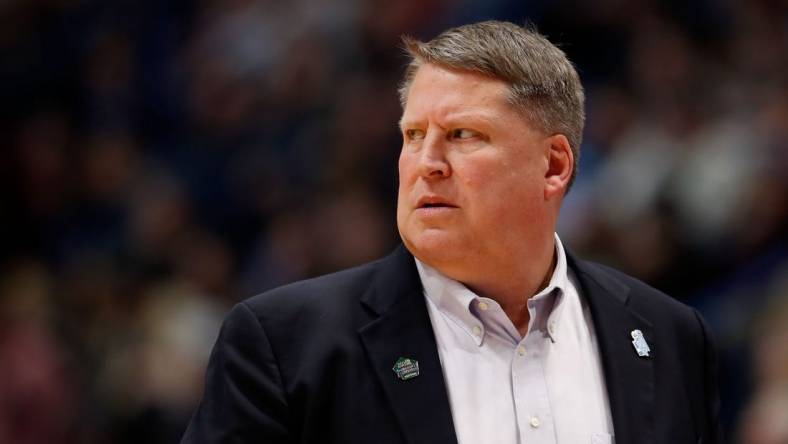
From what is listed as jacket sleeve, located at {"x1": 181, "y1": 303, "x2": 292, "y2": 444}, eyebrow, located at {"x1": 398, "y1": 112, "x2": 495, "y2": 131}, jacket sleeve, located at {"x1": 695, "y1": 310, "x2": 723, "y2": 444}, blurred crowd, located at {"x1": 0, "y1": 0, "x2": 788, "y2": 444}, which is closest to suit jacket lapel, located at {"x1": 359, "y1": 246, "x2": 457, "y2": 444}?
jacket sleeve, located at {"x1": 181, "y1": 303, "x2": 292, "y2": 444}

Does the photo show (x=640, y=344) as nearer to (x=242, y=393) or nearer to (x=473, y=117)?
(x=473, y=117)

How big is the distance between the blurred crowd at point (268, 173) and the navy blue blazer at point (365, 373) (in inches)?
109

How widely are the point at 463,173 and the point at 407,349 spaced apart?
0.47 meters

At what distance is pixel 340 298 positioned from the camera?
323 cm

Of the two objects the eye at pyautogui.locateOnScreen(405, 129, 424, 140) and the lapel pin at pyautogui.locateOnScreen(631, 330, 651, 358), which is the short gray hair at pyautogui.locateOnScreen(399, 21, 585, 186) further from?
the lapel pin at pyautogui.locateOnScreen(631, 330, 651, 358)

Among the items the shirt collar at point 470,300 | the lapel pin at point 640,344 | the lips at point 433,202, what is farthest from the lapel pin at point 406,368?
the lapel pin at point 640,344

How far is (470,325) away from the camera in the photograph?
3.24 m

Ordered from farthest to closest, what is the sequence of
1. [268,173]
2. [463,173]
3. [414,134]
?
[268,173]
[414,134]
[463,173]

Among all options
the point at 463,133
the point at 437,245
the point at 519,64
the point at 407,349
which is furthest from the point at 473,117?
the point at 407,349

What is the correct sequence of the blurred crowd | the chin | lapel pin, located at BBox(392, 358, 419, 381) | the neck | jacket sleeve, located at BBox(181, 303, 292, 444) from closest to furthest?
1. jacket sleeve, located at BBox(181, 303, 292, 444)
2. lapel pin, located at BBox(392, 358, 419, 381)
3. the chin
4. the neck
5. the blurred crowd

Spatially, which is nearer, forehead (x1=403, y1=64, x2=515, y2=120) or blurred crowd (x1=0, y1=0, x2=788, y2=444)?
forehead (x1=403, y1=64, x2=515, y2=120)

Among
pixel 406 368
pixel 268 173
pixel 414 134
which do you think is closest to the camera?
pixel 406 368

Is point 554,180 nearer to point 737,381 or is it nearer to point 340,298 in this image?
point 340,298

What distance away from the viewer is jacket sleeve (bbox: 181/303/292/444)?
2957 mm
